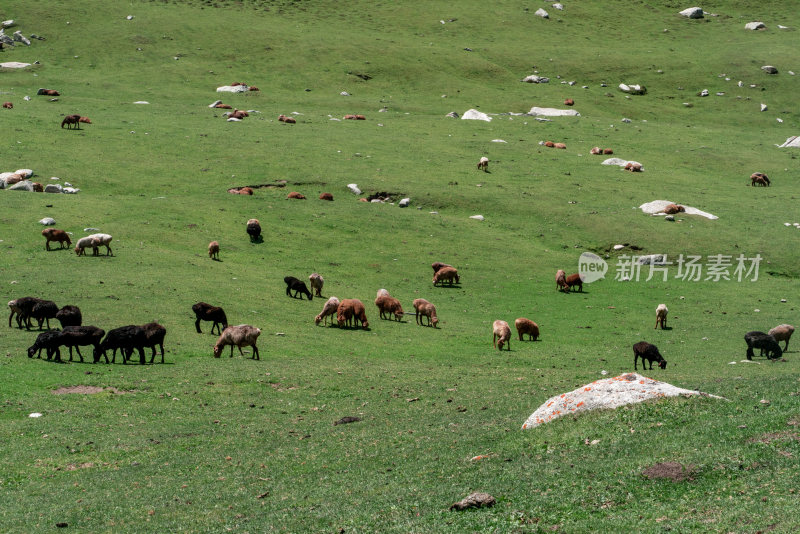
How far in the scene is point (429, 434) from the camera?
61.2 feet

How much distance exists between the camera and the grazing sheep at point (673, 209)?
54.2 meters

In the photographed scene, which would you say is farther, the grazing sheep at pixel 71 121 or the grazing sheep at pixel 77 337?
the grazing sheep at pixel 71 121

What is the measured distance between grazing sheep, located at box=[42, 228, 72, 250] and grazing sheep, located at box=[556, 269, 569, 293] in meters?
26.6

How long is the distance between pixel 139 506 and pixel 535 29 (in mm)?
111323

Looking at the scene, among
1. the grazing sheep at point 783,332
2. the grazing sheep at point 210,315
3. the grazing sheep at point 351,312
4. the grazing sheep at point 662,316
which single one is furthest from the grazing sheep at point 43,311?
the grazing sheep at point 783,332

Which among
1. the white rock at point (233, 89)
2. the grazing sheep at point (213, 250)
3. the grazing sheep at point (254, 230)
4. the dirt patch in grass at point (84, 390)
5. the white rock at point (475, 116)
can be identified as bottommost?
the dirt patch in grass at point (84, 390)

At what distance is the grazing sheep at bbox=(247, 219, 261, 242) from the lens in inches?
1809

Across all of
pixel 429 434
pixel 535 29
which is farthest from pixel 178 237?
pixel 535 29

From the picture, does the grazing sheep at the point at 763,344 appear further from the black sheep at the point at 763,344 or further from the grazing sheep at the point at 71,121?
the grazing sheep at the point at 71,121

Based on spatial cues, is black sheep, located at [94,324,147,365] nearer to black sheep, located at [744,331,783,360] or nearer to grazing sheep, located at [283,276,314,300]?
grazing sheep, located at [283,276,314,300]

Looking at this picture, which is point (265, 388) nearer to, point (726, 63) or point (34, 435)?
point (34, 435)

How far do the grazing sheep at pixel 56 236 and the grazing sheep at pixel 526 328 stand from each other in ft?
78.2

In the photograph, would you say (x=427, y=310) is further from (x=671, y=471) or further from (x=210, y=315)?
(x=671, y=471)

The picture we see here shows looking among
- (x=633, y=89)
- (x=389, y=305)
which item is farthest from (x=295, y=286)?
(x=633, y=89)
